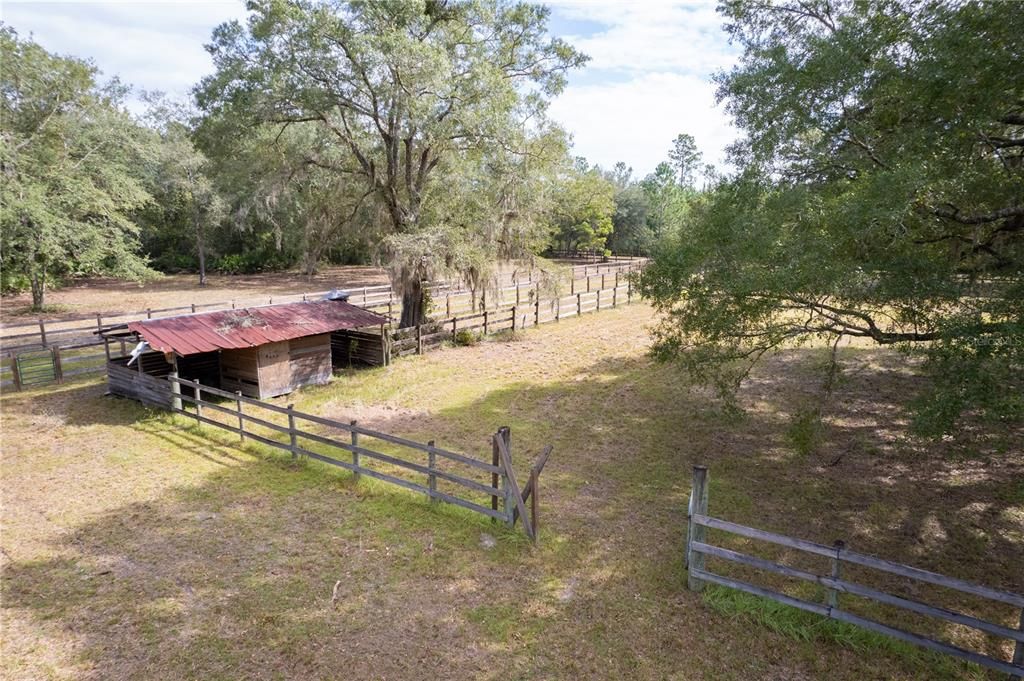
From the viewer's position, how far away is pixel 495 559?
23.7 ft

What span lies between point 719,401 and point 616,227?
49277 millimetres

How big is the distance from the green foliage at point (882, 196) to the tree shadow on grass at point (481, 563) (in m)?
2.25

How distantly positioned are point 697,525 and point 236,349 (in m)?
11.8

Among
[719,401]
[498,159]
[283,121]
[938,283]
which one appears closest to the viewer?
[938,283]

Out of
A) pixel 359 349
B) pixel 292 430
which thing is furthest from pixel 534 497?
pixel 359 349

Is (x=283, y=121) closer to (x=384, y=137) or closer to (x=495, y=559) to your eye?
(x=384, y=137)

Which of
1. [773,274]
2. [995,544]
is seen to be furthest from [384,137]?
[995,544]

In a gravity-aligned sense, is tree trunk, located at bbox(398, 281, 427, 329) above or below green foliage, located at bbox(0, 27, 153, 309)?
below

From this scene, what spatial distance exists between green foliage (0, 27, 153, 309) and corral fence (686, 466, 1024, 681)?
68.6 feet

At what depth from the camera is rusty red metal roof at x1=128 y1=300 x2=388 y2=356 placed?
485 inches

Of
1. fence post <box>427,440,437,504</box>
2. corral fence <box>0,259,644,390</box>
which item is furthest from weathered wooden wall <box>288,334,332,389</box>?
fence post <box>427,440,437,504</box>

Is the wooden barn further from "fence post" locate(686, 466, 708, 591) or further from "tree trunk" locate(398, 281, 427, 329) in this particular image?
"fence post" locate(686, 466, 708, 591)

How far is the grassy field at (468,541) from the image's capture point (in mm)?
5582

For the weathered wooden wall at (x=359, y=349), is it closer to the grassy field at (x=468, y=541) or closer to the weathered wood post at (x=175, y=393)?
the grassy field at (x=468, y=541)
